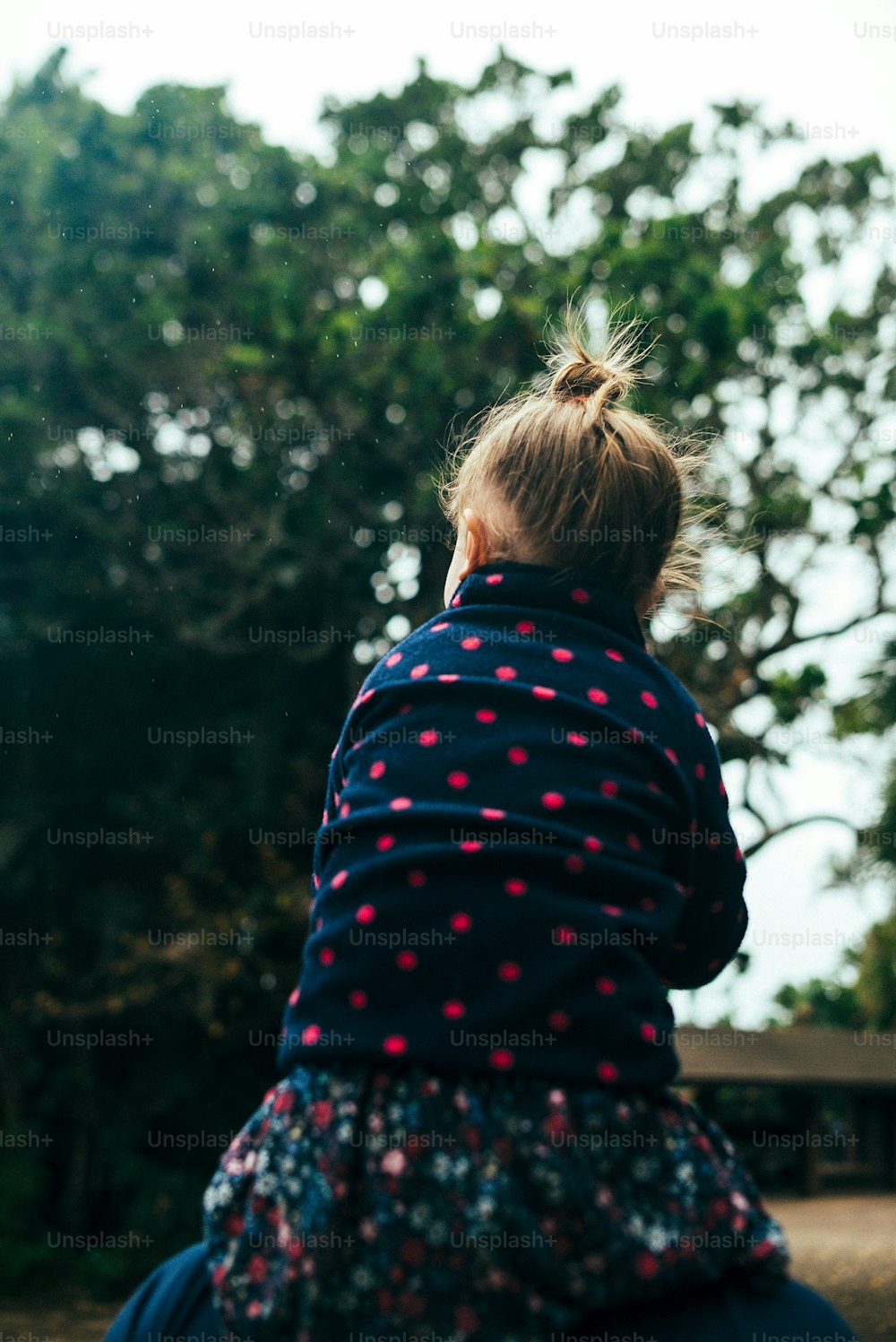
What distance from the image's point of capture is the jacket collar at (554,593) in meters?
1.51

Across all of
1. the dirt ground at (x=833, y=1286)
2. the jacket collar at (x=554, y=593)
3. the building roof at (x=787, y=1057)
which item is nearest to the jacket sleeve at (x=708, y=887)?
the jacket collar at (x=554, y=593)

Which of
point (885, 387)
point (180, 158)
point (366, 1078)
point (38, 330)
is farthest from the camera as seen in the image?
point (885, 387)

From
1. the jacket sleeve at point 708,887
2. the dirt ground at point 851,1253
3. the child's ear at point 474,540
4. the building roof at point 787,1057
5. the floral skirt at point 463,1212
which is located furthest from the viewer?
the building roof at point 787,1057

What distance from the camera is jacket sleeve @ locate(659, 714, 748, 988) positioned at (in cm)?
145

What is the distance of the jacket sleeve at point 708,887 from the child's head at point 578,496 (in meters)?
0.23

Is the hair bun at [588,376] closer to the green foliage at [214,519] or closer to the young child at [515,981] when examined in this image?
the young child at [515,981]

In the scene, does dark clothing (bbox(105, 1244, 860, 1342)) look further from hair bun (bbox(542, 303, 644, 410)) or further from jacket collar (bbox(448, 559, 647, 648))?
hair bun (bbox(542, 303, 644, 410))

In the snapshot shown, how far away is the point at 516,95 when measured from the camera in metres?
11.8

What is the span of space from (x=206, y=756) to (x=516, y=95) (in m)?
6.81

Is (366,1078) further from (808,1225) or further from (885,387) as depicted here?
(808,1225)

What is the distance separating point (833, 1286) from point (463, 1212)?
8929 millimetres

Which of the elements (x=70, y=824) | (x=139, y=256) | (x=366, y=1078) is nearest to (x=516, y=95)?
(x=139, y=256)

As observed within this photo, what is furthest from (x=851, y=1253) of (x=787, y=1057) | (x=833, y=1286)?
(x=787, y=1057)

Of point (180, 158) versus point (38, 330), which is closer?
point (38, 330)
